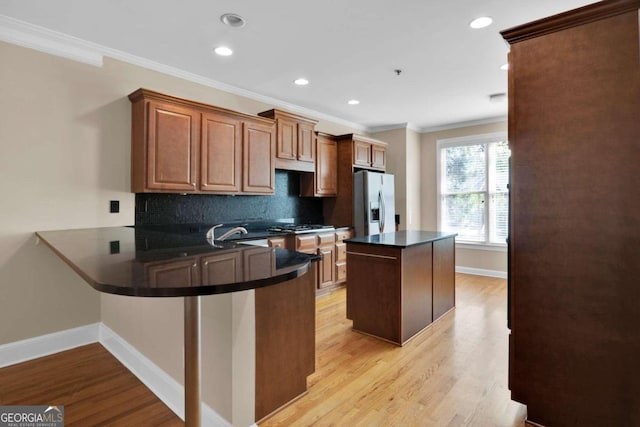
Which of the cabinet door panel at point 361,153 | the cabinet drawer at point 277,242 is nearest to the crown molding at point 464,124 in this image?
the cabinet door panel at point 361,153

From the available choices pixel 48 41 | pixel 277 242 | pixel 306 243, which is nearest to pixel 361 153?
pixel 306 243

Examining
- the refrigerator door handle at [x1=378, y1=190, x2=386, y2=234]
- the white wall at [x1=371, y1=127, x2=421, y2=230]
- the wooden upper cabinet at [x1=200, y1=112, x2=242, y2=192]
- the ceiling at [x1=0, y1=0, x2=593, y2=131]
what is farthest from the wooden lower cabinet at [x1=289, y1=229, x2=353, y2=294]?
the ceiling at [x1=0, y1=0, x2=593, y2=131]

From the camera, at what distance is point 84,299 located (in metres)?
2.88

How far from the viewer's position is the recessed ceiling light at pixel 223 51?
9.41ft

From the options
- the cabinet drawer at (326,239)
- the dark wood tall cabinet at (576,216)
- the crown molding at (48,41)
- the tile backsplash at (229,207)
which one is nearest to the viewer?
the dark wood tall cabinet at (576,216)

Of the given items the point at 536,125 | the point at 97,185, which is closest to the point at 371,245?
the point at 536,125

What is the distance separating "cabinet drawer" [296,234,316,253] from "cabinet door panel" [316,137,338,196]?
865mm

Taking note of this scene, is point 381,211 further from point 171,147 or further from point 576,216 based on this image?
point 576,216

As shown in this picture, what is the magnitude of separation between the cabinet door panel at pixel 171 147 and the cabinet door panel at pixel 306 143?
1419mm

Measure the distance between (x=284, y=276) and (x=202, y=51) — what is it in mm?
2702

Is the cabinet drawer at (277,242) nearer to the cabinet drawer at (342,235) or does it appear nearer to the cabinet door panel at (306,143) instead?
the cabinet drawer at (342,235)

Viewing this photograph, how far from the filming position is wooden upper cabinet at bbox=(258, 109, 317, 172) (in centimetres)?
402

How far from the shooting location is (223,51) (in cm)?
292

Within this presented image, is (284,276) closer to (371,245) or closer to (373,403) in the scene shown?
(373,403)
